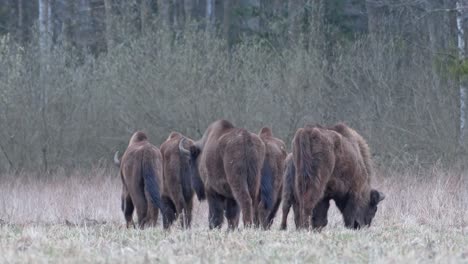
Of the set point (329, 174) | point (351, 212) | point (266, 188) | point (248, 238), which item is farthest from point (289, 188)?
point (248, 238)

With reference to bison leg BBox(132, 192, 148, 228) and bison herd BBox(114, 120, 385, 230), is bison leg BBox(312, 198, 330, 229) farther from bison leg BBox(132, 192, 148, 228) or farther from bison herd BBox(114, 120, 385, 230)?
bison leg BBox(132, 192, 148, 228)

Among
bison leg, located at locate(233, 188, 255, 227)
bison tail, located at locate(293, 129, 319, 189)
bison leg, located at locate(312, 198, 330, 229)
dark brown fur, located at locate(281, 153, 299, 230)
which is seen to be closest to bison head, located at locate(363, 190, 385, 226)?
bison leg, located at locate(312, 198, 330, 229)

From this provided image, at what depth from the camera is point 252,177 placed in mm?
12758

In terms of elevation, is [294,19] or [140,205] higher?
[294,19]

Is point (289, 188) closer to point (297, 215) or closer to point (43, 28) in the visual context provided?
point (297, 215)

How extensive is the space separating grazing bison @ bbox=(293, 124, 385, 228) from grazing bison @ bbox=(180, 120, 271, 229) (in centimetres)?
74

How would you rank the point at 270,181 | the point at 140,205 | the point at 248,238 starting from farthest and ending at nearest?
1. the point at 140,205
2. the point at 270,181
3. the point at 248,238

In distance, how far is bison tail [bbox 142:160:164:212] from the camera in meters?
14.0

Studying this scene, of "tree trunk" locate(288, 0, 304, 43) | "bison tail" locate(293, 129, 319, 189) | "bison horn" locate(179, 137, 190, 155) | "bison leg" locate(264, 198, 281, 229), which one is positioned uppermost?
"tree trunk" locate(288, 0, 304, 43)

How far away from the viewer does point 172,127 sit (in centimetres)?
2442

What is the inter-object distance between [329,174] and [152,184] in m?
3.16

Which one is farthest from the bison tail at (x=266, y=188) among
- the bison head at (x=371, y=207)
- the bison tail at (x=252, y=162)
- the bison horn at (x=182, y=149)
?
the bison horn at (x=182, y=149)

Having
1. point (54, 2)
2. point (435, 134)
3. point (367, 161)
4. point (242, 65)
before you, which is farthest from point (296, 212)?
point (54, 2)

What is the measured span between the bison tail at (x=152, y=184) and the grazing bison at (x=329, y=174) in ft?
8.08
